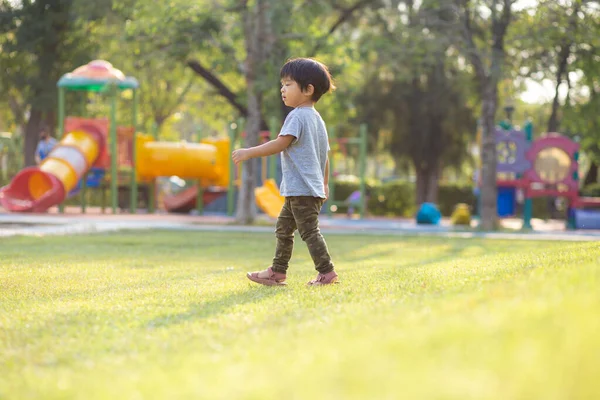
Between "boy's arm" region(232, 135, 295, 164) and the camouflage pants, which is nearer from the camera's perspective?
"boy's arm" region(232, 135, 295, 164)

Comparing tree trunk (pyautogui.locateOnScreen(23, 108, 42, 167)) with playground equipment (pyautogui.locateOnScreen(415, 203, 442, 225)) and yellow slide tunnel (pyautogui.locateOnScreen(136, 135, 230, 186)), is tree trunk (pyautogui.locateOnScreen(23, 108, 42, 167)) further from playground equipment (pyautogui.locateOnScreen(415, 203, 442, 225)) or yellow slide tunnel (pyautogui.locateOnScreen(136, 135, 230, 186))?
playground equipment (pyautogui.locateOnScreen(415, 203, 442, 225))

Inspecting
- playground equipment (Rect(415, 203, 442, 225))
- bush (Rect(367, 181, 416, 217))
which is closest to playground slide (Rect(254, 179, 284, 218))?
playground equipment (Rect(415, 203, 442, 225))

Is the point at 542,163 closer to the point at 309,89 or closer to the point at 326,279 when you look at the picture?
the point at 309,89

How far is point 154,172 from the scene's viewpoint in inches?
A: 977

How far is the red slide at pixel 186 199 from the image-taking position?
27.3 meters

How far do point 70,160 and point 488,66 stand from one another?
431 inches

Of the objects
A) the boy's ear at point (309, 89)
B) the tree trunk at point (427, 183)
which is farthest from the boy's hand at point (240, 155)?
the tree trunk at point (427, 183)

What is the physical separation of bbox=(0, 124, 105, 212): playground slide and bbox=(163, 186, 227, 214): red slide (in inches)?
164

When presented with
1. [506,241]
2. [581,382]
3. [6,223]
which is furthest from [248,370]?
[6,223]

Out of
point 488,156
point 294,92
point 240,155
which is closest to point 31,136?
point 488,156

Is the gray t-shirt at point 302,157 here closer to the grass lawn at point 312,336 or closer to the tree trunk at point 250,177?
the grass lawn at point 312,336

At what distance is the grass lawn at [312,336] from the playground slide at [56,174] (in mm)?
15576

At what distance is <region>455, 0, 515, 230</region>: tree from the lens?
744 inches

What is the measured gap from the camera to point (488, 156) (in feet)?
64.5
